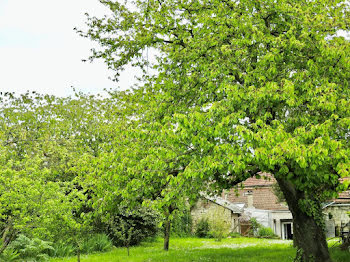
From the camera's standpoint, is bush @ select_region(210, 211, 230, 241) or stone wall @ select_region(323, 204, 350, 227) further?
stone wall @ select_region(323, 204, 350, 227)

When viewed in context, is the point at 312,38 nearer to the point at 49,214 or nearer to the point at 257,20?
the point at 257,20

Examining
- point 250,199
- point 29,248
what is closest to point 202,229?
point 250,199

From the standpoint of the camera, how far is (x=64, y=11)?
11.6 m

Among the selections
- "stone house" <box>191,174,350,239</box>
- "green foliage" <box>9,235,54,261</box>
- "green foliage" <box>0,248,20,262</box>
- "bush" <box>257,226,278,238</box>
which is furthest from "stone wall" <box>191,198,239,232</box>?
"green foliage" <box>0,248,20,262</box>

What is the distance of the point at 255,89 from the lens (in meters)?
9.13

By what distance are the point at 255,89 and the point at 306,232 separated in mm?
6041

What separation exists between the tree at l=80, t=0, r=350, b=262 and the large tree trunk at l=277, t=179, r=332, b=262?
0.03 metres

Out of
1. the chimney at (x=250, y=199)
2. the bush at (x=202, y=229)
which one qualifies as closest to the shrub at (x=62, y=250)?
the bush at (x=202, y=229)

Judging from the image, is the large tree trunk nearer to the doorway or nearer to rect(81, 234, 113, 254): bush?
rect(81, 234, 113, 254): bush

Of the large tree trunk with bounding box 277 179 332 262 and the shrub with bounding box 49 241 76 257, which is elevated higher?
the large tree trunk with bounding box 277 179 332 262

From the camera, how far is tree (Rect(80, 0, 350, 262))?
8.28 m

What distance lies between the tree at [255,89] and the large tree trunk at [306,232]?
0.03 metres

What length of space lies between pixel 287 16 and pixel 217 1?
90.2 inches

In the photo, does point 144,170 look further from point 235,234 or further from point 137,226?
point 235,234
